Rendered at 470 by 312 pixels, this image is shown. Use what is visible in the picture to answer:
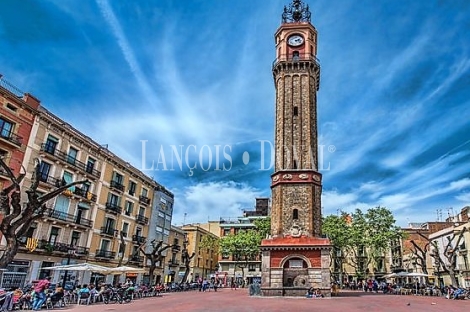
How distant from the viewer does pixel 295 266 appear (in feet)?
103

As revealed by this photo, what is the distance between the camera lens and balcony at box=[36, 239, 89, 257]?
2980 centimetres

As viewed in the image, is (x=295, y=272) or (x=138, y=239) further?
(x=138, y=239)

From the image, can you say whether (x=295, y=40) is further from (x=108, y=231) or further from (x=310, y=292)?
(x=108, y=231)

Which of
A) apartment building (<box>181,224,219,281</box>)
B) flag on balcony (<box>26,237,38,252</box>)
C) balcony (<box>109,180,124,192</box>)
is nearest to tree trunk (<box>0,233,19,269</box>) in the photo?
flag on balcony (<box>26,237,38,252</box>)

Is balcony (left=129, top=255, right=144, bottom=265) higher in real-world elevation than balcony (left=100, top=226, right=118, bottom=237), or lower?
lower

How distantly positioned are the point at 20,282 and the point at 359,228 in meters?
38.9

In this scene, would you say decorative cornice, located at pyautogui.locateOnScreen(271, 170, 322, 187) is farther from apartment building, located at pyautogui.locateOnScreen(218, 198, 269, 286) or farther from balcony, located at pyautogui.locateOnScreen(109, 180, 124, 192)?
apartment building, located at pyautogui.locateOnScreen(218, 198, 269, 286)

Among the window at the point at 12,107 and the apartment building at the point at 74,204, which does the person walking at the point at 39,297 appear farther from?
the window at the point at 12,107

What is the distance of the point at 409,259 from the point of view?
65.1 meters

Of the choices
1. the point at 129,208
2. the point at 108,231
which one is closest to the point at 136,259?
the point at 129,208

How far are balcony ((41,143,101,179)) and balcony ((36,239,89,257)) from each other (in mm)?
7171

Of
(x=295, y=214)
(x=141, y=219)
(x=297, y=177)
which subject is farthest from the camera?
(x=141, y=219)

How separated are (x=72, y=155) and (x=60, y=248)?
344 inches

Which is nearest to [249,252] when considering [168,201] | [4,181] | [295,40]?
[168,201]
